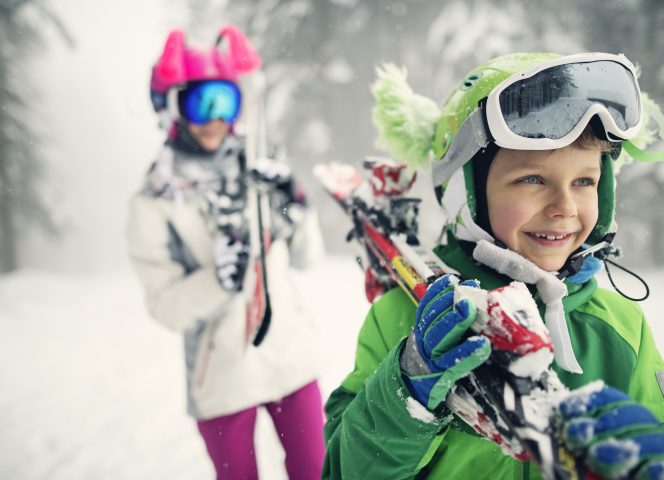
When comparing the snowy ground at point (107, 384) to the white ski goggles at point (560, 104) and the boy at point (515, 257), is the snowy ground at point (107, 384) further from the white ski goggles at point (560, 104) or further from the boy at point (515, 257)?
the white ski goggles at point (560, 104)

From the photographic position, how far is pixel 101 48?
3622 cm

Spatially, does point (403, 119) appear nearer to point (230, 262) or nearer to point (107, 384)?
point (230, 262)

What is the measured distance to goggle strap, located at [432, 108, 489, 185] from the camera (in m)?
1.31

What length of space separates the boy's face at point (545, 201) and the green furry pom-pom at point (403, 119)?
18.1 inches

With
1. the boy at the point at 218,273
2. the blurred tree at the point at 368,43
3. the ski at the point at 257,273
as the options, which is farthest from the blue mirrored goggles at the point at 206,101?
the blurred tree at the point at 368,43

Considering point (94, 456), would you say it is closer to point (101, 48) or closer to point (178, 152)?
point (178, 152)

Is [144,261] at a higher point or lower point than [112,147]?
lower

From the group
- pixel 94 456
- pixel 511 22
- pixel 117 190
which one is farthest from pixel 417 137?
pixel 117 190

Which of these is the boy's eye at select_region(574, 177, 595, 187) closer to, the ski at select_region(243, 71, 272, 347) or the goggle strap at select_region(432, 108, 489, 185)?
the goggle strap at select_region(432, 108, 489, 185)

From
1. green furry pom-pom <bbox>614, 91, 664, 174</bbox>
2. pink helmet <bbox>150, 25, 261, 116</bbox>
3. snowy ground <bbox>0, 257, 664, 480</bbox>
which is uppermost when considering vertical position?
pink helmet <bbox>150, 25, 261, 116</bbox>

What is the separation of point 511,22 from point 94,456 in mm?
11141

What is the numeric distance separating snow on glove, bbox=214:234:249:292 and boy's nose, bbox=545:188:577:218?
5.61 feet

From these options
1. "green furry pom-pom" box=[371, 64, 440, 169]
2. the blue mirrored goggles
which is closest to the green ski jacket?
"green furry pom-pom" box=[371, 64, 440, 169]

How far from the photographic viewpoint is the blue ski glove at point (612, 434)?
64cm
